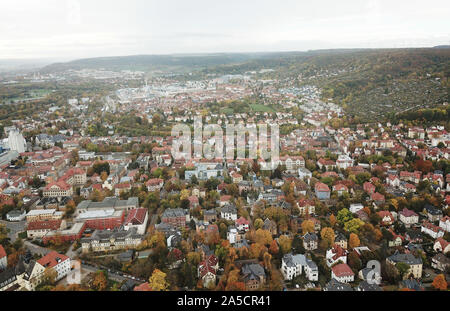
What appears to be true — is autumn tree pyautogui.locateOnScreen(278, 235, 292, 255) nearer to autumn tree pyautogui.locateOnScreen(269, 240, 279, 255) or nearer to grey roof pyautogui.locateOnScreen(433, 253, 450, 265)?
autumn tree pyautogui.locateOnScreen(269, 240, 279, 255)

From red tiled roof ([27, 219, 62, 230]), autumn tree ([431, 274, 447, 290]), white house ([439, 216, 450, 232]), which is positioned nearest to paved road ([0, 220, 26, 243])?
red tiled roof ([27, 219, 62, 230])

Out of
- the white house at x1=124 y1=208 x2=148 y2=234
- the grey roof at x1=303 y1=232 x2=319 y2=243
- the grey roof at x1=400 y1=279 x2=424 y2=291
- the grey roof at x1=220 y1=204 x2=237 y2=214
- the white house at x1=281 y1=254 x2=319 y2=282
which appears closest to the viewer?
the grey roof at x1=400 y1=279 x2=424 y2=291

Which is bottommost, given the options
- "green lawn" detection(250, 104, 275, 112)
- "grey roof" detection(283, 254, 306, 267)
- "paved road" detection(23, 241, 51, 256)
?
"paved road" detection(23, 241, 51, 256)

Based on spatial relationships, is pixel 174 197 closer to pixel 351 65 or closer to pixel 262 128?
pixel 262 128

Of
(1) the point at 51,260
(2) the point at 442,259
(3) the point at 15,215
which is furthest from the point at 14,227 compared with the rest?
(2) the point at 442,259

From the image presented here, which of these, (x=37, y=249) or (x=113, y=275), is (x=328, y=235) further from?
(x=37, y=249)
